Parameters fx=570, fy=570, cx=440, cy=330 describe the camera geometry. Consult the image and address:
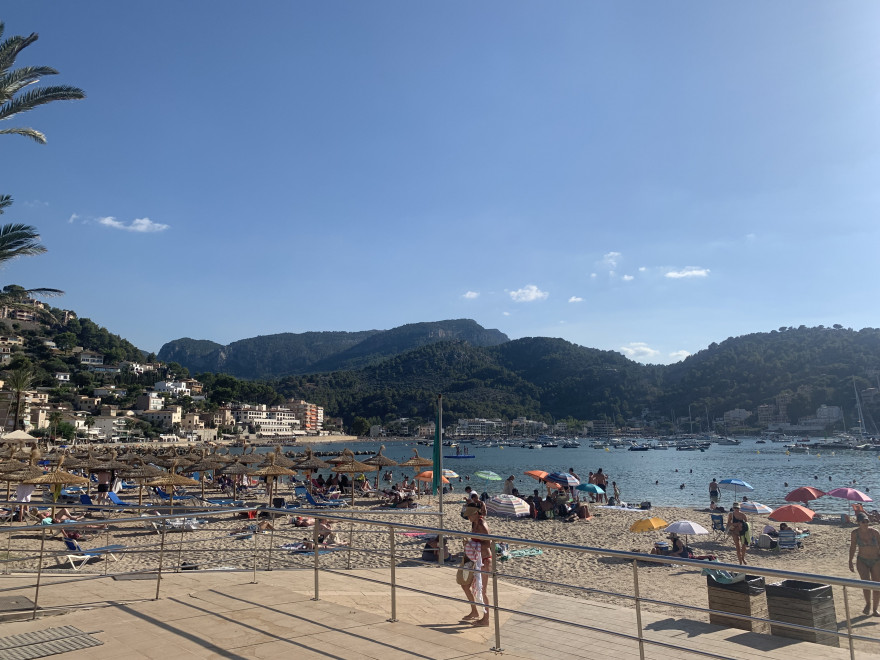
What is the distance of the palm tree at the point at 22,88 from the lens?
992 centimetres

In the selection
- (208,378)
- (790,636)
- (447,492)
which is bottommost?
(447,492)

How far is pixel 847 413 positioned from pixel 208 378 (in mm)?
151544

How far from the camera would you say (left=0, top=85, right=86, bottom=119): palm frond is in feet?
33.8

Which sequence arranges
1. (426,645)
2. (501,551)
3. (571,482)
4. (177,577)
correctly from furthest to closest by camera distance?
1. (571,482)
2. (501,551)
3. (177,577)
4. (426,645)

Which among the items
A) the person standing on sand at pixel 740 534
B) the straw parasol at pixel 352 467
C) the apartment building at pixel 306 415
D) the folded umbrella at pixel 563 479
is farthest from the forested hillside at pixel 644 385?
the person standing on sand at pixel 740 534

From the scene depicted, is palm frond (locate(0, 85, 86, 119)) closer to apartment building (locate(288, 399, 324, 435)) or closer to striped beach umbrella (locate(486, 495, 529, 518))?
striped beach umbrella (locate(486, 495, 529, 518))

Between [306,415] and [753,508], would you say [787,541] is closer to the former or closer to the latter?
[753,508]

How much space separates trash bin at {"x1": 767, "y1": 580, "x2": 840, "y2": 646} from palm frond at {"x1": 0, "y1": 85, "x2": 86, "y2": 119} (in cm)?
1324

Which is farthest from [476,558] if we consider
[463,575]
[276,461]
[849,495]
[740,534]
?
[276,461]

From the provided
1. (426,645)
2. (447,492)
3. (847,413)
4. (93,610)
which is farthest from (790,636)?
(847,413)

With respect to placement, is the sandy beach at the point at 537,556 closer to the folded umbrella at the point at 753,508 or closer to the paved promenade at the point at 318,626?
the folded umbrella at the point at 753,508

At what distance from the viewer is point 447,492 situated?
29.2 m

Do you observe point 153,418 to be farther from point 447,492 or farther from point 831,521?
point 831,521

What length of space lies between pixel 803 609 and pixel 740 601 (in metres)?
0.72
